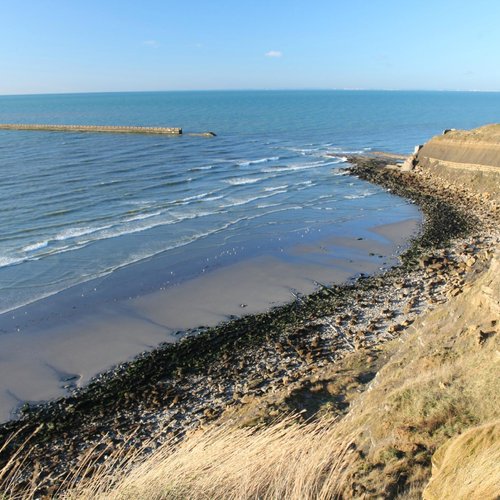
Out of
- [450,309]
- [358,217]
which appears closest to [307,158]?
[358,217]

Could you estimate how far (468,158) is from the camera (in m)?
46.2

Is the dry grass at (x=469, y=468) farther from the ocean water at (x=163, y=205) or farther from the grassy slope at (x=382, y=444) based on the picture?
the ocean water at (x=163, y=205)

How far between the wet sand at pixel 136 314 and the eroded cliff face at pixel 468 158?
58.8 feet

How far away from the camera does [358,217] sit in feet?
124

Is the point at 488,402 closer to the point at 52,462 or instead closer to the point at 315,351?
the point at 315,351

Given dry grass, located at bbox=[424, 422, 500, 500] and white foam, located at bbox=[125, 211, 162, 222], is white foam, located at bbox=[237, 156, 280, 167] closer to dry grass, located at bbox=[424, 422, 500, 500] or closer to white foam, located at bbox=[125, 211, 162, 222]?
white foam, located at bbox=[125, 211, 162, 222]

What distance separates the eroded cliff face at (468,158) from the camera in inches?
1650

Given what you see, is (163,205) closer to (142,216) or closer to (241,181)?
(142,216)

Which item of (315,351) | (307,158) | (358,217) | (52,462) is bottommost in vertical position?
(52,462)

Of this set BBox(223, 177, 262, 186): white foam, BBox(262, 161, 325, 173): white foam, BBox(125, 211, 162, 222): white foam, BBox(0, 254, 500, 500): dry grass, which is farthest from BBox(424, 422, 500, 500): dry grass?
BBox(262, 161, 325, 173): white foam

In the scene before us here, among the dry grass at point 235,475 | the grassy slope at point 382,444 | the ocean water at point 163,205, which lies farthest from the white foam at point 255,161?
the dry grass at point 235,475

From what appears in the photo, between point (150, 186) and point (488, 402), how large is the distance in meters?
40.8

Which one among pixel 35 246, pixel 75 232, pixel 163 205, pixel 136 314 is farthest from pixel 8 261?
pixel 163 205

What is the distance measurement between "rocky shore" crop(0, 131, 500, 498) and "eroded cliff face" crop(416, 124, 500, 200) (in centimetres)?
1915
